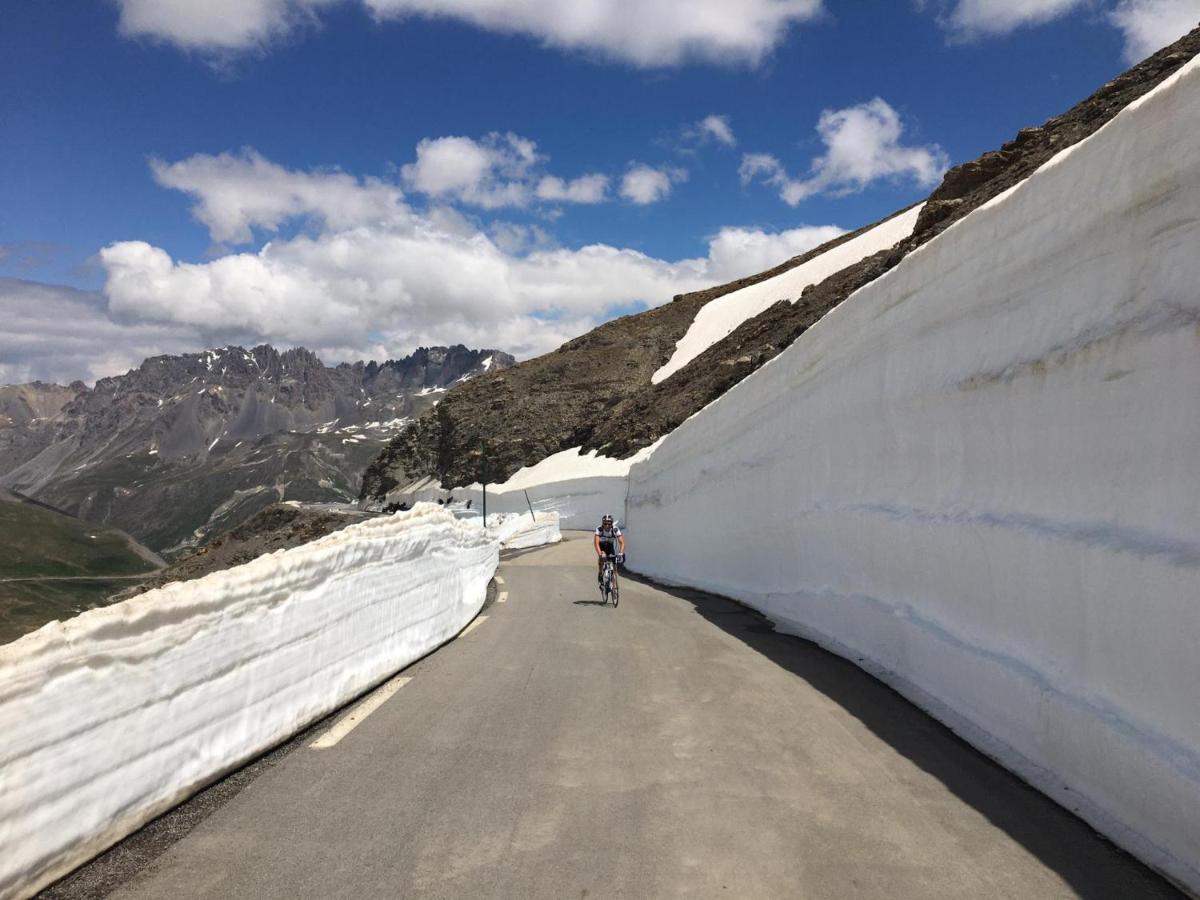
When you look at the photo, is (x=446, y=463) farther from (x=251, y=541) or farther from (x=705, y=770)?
(x=705, y=770)

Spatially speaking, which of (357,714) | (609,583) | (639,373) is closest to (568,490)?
(639,373)

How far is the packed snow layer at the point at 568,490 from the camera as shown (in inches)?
1933

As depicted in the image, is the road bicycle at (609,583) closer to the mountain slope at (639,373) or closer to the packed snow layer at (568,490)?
the mountain slope at (639,373)

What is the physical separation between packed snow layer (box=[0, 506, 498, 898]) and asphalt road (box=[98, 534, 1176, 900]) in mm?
371

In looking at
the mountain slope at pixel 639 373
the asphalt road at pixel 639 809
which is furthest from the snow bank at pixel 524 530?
the asphalt road at pixel 639 809

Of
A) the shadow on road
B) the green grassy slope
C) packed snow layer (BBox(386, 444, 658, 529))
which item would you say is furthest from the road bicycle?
the green grassy slope

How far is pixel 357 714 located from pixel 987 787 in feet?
15.4

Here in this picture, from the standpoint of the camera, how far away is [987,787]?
212 inches

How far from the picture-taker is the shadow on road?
13.5 feet

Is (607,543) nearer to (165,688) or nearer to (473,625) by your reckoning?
(473,625)

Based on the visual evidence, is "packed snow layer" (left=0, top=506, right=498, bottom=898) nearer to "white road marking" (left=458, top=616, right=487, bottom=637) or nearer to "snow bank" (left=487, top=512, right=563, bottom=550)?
"white road marking" (left=458, top=616, right=487, bottom=637)

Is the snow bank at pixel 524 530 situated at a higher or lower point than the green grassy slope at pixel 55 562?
higher

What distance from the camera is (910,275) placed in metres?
8.71

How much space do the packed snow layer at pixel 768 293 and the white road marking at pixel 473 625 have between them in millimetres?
61706
